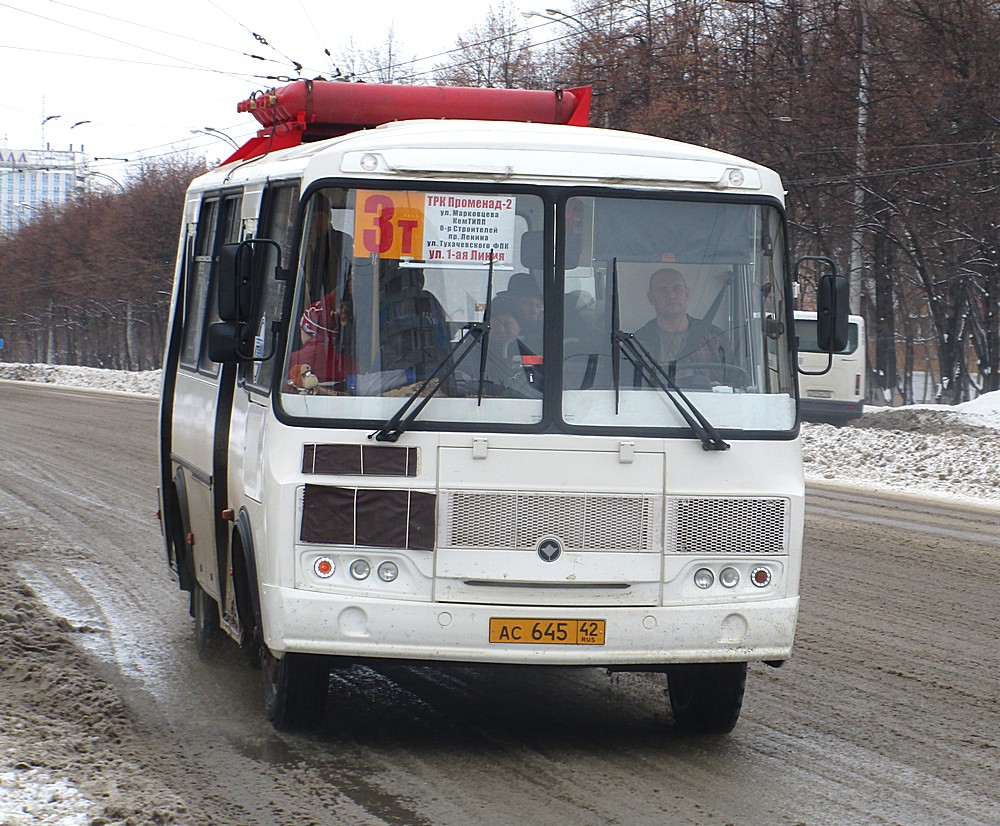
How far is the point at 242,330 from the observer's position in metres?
6.52

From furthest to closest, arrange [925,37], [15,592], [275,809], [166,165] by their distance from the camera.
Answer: [166,165]
[925,37]
[15,592]
[275,809]

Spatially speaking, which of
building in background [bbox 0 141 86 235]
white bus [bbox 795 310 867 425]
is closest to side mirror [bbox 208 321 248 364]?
white bus [bbox 795 310 867 425]

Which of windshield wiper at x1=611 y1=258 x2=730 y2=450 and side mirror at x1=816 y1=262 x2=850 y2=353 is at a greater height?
side mirror at x1=816 y1=262 x2=850 y2=353

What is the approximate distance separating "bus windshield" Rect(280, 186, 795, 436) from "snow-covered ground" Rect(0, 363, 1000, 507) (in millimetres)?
12479

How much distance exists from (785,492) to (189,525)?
3.67 meters

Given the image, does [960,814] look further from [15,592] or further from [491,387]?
[15,592]

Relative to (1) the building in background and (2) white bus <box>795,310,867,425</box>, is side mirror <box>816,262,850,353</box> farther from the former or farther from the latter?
(1) the building in background

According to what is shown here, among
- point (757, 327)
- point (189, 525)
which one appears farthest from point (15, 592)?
point (757, 327)

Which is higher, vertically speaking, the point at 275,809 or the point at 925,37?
the point at 925,37

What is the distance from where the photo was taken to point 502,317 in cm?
605

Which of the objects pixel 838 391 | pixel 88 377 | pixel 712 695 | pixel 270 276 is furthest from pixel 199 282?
pixel 88 377

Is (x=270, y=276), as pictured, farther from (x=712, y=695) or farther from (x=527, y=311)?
(x=712, y=695)

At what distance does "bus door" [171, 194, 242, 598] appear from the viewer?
7.41 metres

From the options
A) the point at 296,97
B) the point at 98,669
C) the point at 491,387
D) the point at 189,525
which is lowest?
the point at 98,669
